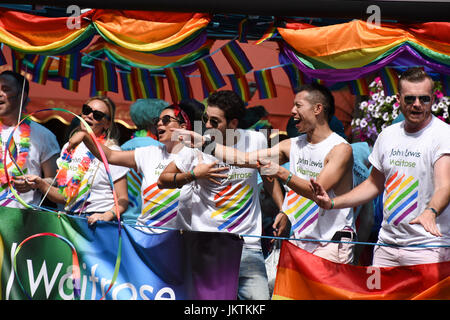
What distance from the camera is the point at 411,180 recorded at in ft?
14.0

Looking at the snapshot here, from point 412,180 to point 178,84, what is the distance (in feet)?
8.98

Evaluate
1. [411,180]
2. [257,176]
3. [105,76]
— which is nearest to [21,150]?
[105,76]

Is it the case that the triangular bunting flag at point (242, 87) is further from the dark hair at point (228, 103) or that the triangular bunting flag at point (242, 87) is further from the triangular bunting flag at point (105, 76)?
the dark hair at point (228, 103)

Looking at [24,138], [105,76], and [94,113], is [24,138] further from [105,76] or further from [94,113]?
[105,76]

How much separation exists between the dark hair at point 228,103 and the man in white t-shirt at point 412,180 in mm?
925

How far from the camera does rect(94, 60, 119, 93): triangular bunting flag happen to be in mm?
6359

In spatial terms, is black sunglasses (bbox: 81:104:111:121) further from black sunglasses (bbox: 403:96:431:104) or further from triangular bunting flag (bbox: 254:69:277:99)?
black sunglasses (bbox: 403:96:431:104)

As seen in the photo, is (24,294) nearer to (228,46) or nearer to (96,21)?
(96,21)

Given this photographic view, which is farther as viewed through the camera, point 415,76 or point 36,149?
point 36,149

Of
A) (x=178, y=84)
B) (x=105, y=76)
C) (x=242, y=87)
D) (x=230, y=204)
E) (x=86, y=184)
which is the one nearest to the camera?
(x=230, y=204)

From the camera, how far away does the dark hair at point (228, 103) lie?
4.78 metres

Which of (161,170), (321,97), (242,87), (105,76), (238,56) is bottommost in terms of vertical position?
(161,170)

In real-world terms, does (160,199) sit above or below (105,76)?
below

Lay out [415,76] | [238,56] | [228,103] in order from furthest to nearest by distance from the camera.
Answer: [238,56], [228,103], [415,76]
